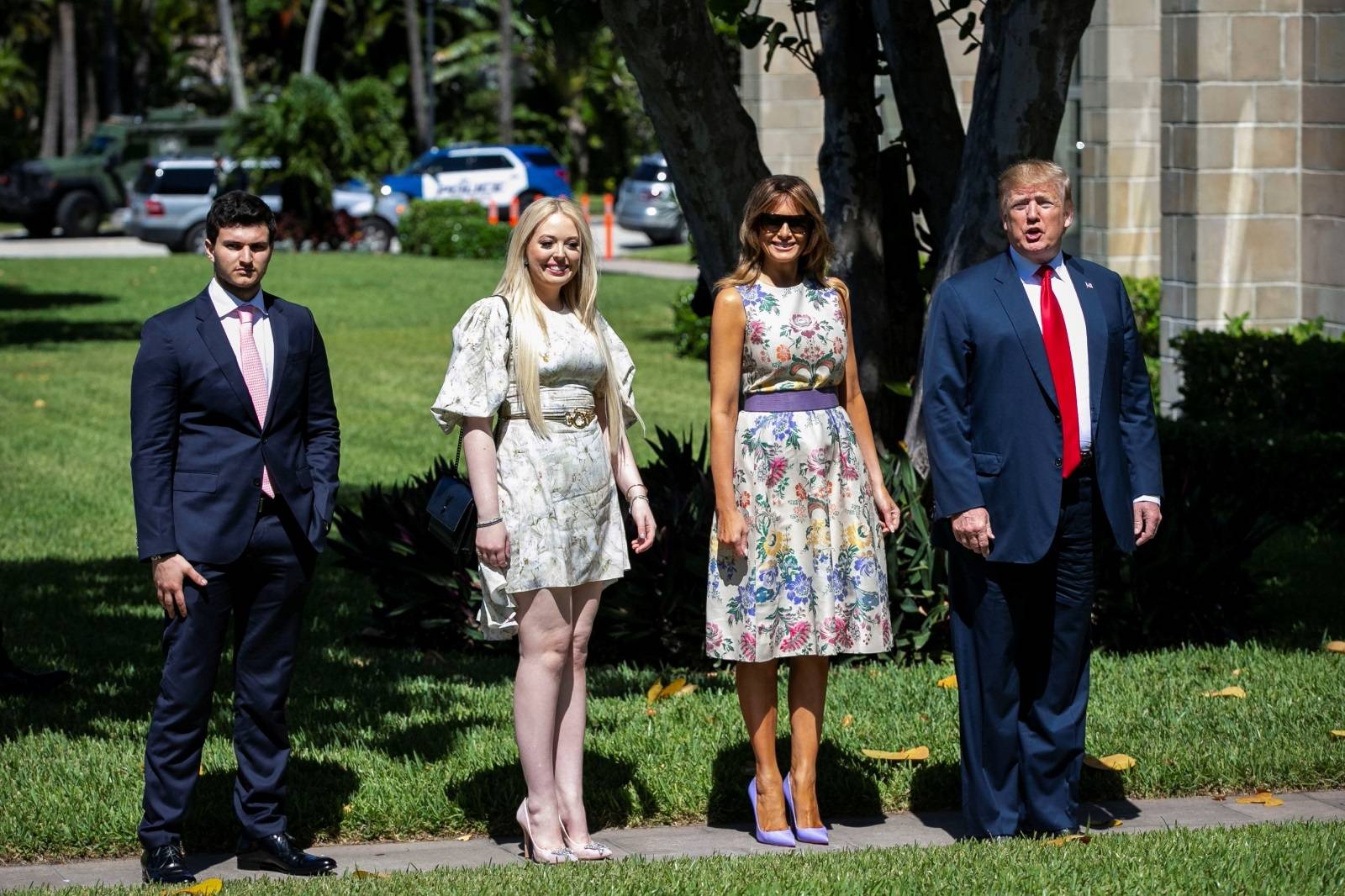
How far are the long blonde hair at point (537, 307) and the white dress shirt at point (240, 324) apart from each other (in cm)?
67

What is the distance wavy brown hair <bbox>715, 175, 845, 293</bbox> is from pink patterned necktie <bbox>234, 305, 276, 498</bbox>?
1.34 metres

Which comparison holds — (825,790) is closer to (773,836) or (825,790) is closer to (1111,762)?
(773,836)

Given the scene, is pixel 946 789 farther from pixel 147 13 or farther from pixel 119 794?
pixel 147 13

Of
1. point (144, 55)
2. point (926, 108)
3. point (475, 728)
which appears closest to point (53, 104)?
point (144, 55)

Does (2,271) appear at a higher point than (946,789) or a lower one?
higher

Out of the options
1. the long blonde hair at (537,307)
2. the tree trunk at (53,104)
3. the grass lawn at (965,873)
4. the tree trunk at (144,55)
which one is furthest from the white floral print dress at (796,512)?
the tree trunk at (144,55)

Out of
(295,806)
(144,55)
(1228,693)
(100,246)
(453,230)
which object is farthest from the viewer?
(144,55)

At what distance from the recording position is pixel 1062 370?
16.8 feet

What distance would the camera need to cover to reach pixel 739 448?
17.4 feet

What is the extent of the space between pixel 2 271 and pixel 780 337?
28409 millimetres

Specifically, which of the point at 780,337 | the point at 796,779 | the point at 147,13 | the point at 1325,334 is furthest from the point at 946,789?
the point at 147,13

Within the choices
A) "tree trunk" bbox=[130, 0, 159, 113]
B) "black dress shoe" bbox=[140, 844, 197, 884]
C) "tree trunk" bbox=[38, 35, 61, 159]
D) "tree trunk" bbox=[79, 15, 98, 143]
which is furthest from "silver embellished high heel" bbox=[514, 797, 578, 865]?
"tree trunk" bbox=[130, 0, 159, 113]

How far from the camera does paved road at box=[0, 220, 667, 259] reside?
115 feet

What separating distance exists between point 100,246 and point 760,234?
34.8 meters
